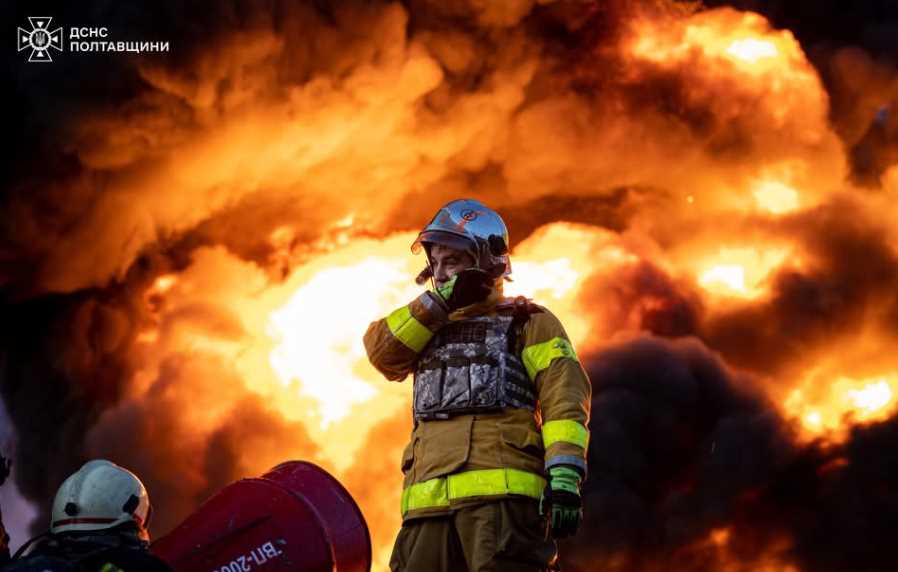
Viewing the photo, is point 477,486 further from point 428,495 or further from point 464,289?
point 464,289

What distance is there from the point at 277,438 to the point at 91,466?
1577cm

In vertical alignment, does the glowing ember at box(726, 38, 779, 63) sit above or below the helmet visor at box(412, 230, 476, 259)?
above

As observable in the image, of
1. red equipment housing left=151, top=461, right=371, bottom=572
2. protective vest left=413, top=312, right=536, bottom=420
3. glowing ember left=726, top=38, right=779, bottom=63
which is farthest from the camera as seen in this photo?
glowing ember left=726, top=38, right=779, bottom=63

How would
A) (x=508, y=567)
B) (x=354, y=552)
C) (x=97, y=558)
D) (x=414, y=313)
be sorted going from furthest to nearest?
(x=354, y=552) < (x=414, y=313) < (x=508, y=567) < (x=97, y=558)

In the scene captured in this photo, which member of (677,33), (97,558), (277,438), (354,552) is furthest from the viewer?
(677,33)

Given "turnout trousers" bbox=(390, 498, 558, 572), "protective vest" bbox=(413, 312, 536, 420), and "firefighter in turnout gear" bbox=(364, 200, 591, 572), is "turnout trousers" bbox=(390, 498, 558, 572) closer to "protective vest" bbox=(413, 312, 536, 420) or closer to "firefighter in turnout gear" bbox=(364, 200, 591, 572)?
"firefighter in turnout gear" bbox=(364, 200, 591, 572)

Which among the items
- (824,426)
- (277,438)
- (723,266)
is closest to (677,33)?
(723,266)

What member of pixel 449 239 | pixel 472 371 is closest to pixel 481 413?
pixel 472 371

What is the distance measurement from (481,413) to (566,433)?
41cm

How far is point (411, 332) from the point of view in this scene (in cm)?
516

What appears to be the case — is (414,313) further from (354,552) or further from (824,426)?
(824,426)

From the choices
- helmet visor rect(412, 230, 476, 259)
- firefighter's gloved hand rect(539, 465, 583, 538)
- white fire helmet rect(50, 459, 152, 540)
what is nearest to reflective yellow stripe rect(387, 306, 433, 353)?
helmet visor rect(412, 230, 476, 259)

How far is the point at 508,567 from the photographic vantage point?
4730 mm

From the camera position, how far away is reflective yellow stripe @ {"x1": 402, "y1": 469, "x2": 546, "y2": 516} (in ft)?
15.8
